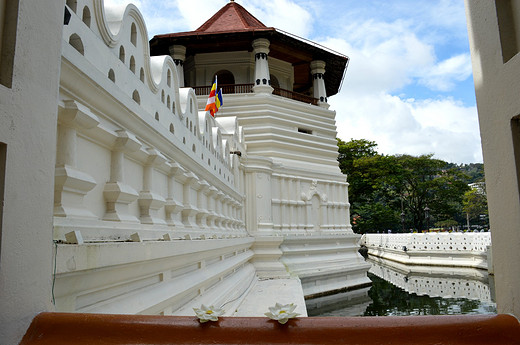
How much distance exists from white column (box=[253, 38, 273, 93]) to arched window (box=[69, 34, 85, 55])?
14827 mm

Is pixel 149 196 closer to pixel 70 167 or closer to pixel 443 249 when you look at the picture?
pixel 70 167

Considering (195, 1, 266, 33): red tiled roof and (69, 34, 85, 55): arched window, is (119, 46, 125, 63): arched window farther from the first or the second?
(195, 1, 266, 33): red tiled roof

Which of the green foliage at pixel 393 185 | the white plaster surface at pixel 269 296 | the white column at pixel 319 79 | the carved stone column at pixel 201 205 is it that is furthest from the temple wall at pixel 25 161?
the green foliage at pixel 393 185

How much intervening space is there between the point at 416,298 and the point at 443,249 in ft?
36.2

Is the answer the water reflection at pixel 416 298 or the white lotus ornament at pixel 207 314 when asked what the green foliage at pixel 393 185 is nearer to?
the water reflection at pixel 416 298

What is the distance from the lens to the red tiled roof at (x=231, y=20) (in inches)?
782

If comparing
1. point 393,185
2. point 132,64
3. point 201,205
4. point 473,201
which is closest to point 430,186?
point 393,185

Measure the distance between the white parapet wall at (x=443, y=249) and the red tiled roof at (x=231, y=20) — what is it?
1491cm

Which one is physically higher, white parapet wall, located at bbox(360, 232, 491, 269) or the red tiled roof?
the red tiled roof

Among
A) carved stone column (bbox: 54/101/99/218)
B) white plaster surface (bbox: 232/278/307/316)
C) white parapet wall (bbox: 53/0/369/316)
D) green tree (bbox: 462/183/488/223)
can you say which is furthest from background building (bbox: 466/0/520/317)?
green tree (bbox: 462/183/488/223)

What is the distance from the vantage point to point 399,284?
1900cm

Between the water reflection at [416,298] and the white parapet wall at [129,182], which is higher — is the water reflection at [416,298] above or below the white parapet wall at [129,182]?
below

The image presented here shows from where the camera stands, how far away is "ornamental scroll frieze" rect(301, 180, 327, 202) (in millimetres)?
16828

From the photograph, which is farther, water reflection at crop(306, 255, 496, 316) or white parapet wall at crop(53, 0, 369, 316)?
water reflection at crop(306, 255, 496, 316)
